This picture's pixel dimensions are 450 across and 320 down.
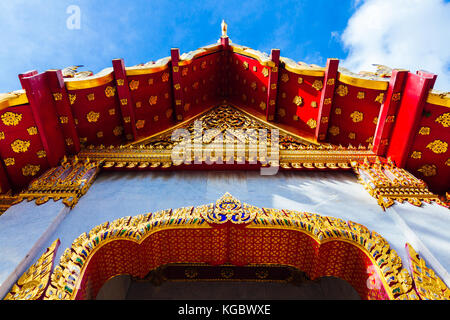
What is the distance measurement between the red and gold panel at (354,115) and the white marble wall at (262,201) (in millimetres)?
825

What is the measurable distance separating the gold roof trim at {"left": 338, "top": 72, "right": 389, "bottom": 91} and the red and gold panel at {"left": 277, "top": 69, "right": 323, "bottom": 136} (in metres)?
0.36

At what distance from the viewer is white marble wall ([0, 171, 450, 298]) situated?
3.00 m

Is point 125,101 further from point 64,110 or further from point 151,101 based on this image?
point 64,110

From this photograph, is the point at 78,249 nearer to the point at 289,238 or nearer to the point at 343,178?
the point at 289,238

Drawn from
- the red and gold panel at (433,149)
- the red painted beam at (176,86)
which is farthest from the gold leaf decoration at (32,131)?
the red and gold panel at (433,149)

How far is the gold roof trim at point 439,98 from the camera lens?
3527mm

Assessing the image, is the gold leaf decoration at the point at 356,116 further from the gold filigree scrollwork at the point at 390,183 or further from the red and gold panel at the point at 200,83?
the red and gold panel at the point at 200,83

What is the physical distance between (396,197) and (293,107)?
238cm

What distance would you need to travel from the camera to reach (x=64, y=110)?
13.4ft

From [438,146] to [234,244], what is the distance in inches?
136

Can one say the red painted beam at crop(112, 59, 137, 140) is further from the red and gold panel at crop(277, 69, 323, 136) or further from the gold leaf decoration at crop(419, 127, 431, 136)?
the gold leaf decoration at crop(419, 127, 431, 136)
